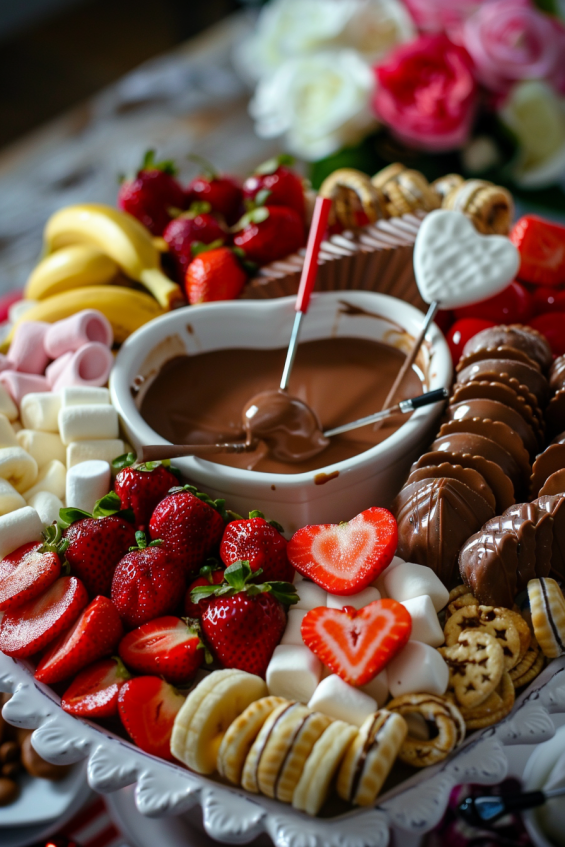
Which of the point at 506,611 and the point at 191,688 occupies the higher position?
the point at 191,688

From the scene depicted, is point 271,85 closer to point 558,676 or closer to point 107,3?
point 558,676

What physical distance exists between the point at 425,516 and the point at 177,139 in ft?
7.38


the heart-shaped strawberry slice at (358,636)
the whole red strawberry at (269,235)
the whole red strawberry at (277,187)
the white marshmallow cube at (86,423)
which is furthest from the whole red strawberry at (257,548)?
the whole red strawberry at (277,187)

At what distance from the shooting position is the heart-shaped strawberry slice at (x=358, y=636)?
0.93 meters

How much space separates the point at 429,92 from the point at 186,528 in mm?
1573

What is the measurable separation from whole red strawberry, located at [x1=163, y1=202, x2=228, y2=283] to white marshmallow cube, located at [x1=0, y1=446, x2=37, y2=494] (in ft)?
2.11

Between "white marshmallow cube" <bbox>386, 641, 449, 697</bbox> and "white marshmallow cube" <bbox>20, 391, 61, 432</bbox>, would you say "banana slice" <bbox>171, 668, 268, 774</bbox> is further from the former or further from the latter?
"white marshmallow cube" <bbox>20, 391, 61, 432</bbox>

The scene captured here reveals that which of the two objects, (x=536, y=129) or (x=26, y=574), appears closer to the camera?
(x=26, y=574)

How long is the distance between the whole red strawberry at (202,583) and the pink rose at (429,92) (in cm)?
151

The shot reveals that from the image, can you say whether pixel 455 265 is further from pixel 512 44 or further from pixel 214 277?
pixel 512 44

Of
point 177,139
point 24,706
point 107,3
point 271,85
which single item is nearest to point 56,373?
point 24,706

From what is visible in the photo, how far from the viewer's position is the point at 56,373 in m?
1.45

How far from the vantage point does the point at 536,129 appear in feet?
7.02

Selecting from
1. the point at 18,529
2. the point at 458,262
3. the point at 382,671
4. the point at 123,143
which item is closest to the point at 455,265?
the point at 458,262
